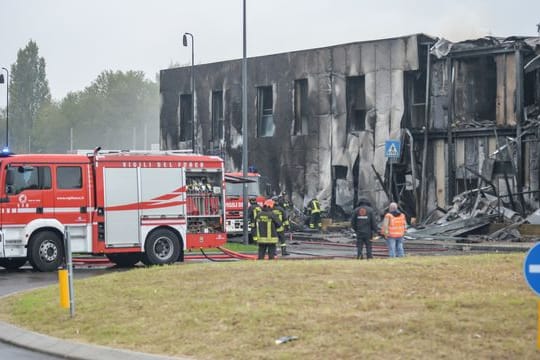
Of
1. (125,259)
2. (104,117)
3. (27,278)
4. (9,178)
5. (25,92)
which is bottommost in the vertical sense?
(27,278)

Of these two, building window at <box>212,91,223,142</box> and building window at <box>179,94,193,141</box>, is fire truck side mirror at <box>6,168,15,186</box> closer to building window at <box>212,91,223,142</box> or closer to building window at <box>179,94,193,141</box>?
building window at <box>212,91,223,142</box>

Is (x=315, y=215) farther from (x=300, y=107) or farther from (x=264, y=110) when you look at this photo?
(x=264, y=110)

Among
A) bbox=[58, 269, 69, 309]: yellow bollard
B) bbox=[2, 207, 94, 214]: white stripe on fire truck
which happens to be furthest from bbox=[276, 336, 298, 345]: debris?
bbox=[2, 207, 94, 214]: white stripe on fire truck

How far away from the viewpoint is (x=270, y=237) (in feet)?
68.0

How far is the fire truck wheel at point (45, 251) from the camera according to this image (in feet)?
67.7

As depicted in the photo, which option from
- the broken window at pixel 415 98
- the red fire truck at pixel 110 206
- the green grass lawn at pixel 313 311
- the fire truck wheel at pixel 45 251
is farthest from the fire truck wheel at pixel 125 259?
the broken window at pixel 415 98

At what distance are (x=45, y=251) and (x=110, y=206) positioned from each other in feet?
5.87

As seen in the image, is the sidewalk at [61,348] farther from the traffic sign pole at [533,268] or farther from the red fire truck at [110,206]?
the red fire truck at [110,206]

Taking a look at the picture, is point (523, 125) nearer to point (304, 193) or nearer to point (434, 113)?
point (434, 113)

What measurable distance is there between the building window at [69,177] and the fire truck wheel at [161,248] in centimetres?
213

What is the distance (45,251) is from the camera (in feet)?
68.3

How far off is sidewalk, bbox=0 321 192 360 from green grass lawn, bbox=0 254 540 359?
8.6 inches

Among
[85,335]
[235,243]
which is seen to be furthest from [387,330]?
[235,243]

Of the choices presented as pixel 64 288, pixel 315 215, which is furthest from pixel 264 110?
pixel 64 288
